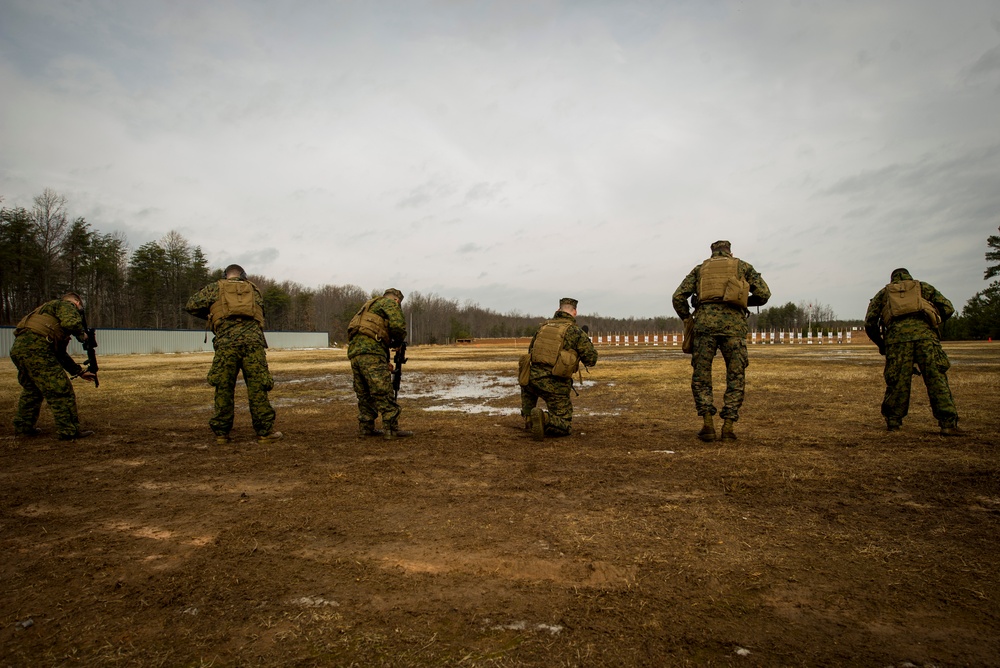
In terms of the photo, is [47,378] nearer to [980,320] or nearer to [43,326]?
[43,326]

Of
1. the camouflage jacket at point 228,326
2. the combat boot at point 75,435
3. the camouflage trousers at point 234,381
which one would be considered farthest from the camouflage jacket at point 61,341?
the camouflage trousers at point 234,381

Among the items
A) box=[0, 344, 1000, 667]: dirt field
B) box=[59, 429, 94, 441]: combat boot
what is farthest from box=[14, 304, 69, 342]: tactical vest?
box=[0, 344, 1000, 667]: dirt field

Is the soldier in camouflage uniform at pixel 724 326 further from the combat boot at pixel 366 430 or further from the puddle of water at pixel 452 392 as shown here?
the combat boot at pixel 366 430

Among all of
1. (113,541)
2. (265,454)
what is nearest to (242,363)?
(265,454)

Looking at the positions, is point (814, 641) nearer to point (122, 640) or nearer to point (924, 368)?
point (122, 640)

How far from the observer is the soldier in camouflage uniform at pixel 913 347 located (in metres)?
6.11

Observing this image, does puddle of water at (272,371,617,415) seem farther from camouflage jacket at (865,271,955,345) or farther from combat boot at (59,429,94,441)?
camouflage jacket at (865,271,955,345)

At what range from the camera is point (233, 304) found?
645cm

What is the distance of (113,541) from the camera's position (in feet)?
10.7

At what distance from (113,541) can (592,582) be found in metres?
2.95

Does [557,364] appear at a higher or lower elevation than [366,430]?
higher

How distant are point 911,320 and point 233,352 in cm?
840

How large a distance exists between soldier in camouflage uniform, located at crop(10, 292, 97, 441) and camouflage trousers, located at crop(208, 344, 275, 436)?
198 cm

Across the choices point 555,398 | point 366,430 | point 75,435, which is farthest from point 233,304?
point 555,398
